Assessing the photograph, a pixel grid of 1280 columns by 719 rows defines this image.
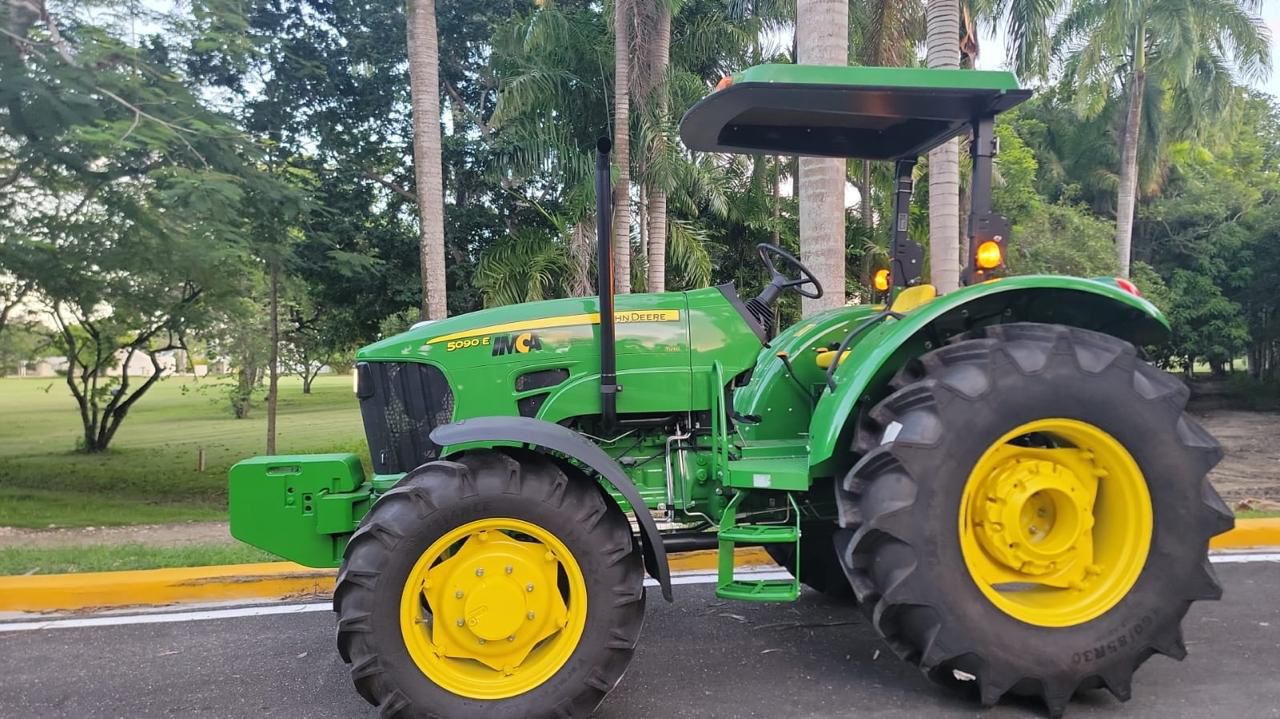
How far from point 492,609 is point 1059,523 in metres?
2.17

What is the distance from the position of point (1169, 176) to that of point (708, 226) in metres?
19.9

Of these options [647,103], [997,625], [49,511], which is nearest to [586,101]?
[647,103]

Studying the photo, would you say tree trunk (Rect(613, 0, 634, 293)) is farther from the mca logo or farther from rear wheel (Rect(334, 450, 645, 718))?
rear wheel (Rect(334, 450, 645, 718))

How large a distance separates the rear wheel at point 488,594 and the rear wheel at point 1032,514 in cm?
94

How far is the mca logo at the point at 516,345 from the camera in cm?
333

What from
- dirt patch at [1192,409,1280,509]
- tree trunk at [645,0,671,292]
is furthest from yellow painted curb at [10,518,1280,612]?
tree trunk at [645,0,671,292]

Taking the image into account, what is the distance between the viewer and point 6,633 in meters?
4.05

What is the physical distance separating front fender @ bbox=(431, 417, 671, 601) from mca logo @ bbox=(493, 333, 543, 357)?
440 millimetres

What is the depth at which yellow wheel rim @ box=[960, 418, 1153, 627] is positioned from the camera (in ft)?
9.67

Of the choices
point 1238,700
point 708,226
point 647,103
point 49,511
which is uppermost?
point 647,103

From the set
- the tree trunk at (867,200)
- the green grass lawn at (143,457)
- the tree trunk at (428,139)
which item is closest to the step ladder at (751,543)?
the tree trunk at (428,139)

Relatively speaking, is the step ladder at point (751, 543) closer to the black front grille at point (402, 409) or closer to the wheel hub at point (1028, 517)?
the wheel hub at point (1028, 517)

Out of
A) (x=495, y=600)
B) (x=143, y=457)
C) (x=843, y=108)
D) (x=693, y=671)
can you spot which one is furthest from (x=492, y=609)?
(x=143, y=457)

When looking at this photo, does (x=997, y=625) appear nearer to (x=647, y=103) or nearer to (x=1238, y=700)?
(x=1238, y=700)
